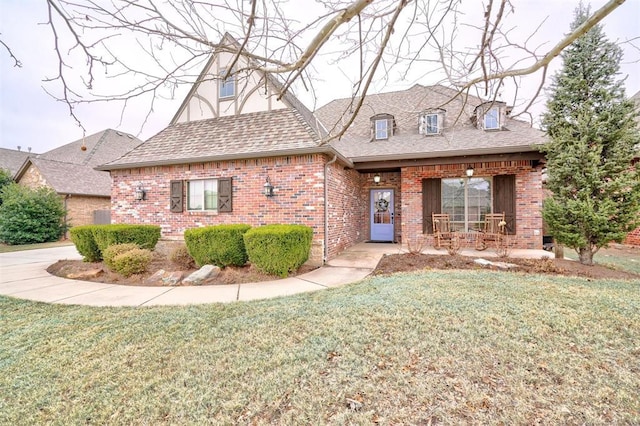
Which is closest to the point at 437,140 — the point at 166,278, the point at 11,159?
Answer: the point at 166,278

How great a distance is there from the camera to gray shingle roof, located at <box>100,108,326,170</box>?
23.3 feet

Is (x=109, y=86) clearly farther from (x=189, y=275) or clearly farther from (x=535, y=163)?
(x=535, y=163)

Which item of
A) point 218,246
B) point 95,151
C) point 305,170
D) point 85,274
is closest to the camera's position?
point 85,274

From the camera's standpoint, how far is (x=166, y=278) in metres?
5.34

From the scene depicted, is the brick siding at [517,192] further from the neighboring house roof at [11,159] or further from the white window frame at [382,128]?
the neighboring house roof at [11,159]

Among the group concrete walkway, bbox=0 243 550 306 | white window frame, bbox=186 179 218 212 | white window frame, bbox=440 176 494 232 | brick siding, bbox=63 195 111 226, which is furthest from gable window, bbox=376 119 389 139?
brick siding, bbox=63 195 111 226

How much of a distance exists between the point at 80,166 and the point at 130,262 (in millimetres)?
16832

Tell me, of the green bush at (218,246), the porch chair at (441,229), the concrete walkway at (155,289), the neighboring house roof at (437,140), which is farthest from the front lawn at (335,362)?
the neighboring house roof at (437,140)

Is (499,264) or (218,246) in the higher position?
(218,246)

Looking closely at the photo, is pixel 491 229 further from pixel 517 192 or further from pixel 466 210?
pixel 517 192

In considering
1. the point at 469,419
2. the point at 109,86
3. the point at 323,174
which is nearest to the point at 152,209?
the point at 323,174

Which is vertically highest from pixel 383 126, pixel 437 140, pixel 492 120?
pixel 383 126

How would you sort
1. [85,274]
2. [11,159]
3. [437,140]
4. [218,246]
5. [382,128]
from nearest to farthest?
[85,274]
[218,246]
[437,140]
[382,128]
[11,159]

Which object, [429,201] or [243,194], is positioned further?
[429,201]
